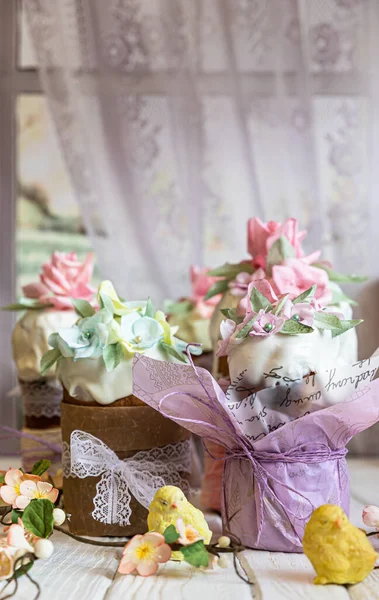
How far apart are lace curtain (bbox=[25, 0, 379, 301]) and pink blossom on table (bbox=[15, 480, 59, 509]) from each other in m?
0.78

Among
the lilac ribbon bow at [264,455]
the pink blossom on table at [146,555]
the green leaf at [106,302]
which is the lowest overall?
the pink blossom on table at [146,555]

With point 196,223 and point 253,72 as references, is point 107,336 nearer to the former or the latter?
point 196,223

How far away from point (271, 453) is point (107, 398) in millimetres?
228

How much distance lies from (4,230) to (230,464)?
3.47ft

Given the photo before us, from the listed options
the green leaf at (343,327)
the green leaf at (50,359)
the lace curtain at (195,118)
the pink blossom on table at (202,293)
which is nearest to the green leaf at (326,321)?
the green leaf at (343,327)

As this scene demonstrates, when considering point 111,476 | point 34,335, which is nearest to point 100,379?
point 111,476

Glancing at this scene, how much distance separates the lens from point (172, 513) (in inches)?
33.5

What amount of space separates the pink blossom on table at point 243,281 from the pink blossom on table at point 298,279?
59 mm

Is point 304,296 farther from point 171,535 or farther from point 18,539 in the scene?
point 18,539

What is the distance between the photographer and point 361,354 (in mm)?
1562

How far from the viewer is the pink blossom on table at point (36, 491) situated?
94cm

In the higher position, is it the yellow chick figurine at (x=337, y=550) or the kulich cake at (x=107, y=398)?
the kulich cake at (x=107, y=398)

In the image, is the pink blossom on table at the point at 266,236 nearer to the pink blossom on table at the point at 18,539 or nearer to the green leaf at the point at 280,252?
the green leaf at the point at 280,252

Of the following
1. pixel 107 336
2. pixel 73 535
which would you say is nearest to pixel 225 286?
pixel 107 336
